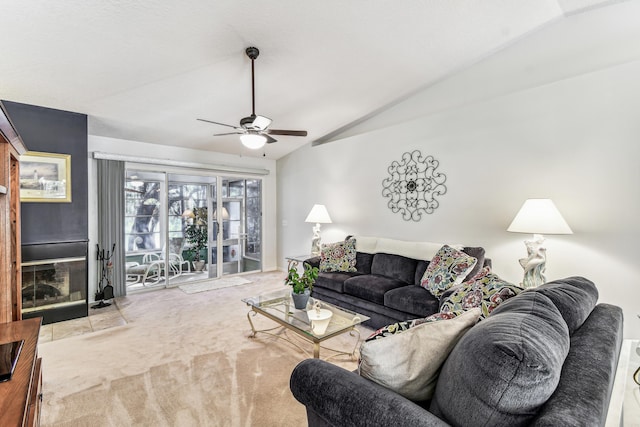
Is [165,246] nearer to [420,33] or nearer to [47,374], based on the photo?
[47,374]

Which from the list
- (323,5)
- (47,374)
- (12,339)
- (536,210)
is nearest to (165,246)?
(47,374)

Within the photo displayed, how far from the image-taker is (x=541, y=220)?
8.95 feet

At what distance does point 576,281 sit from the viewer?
1566 millimetres

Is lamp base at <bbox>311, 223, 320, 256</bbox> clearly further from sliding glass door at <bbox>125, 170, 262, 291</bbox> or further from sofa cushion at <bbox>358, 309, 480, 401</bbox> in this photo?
sofa cushion at <bbox>358, 309, 480, 401</bbox>

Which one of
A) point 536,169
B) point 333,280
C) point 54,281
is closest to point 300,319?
point 333,280

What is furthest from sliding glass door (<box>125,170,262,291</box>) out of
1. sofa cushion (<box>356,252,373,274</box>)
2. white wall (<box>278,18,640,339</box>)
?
sofa cushion (<box>356,252,373,274</box>)

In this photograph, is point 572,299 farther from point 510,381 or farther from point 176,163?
point 176,163

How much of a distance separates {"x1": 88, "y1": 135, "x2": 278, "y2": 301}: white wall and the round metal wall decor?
270cm

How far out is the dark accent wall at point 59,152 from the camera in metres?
3.32

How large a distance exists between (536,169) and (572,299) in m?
2.32

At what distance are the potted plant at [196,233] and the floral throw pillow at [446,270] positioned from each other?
3.91 meters

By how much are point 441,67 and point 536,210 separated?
6.64ft

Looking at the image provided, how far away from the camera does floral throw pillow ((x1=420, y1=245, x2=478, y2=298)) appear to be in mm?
3002

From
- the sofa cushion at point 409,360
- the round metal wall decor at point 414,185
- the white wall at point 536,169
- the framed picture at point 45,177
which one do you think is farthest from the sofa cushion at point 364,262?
the framed picture at point 45,177
